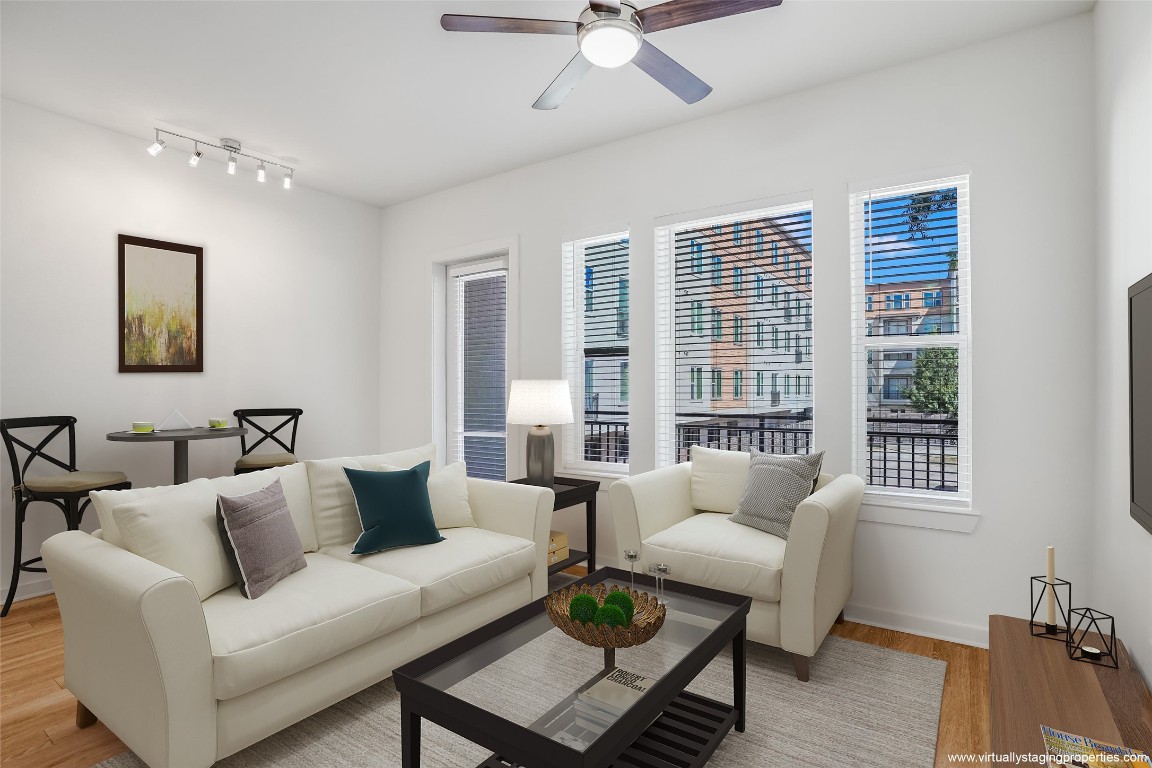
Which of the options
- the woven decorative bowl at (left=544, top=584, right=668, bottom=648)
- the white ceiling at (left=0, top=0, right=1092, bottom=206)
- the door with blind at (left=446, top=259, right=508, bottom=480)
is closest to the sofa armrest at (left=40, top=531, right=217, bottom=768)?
the woven decorative bowl at (left=544, top=584, right=668, bottom=648)

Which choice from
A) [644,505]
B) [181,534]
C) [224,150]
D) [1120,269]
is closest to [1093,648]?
[1120,269]

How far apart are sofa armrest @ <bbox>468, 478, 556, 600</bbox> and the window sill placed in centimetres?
163

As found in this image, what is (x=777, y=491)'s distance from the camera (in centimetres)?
296

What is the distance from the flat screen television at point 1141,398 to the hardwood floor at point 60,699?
94cm

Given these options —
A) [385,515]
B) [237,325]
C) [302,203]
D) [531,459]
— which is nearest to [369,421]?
[237,325]

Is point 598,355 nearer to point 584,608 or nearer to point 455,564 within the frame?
point 455,564

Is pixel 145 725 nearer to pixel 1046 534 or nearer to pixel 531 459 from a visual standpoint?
pixel 531 459

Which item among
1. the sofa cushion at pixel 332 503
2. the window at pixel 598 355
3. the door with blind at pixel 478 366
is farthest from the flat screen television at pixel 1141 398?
the door with blind at pixel 478 366

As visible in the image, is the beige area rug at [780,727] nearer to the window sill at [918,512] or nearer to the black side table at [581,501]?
the window sill at [918,512]

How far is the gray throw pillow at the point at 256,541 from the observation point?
2.25 m

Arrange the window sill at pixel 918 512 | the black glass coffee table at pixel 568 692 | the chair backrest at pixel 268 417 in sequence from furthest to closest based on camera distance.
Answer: the chair backrest at pixel 268 417 < the window sill at pixel 918 512 < the black glass coffee table at pixel 568 692

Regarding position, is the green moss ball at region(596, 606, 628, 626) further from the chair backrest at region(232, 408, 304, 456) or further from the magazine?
the chair backrest at region(232, 408, 304, 456)

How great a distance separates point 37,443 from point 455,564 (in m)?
2.77

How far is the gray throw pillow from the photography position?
225 centimetres
